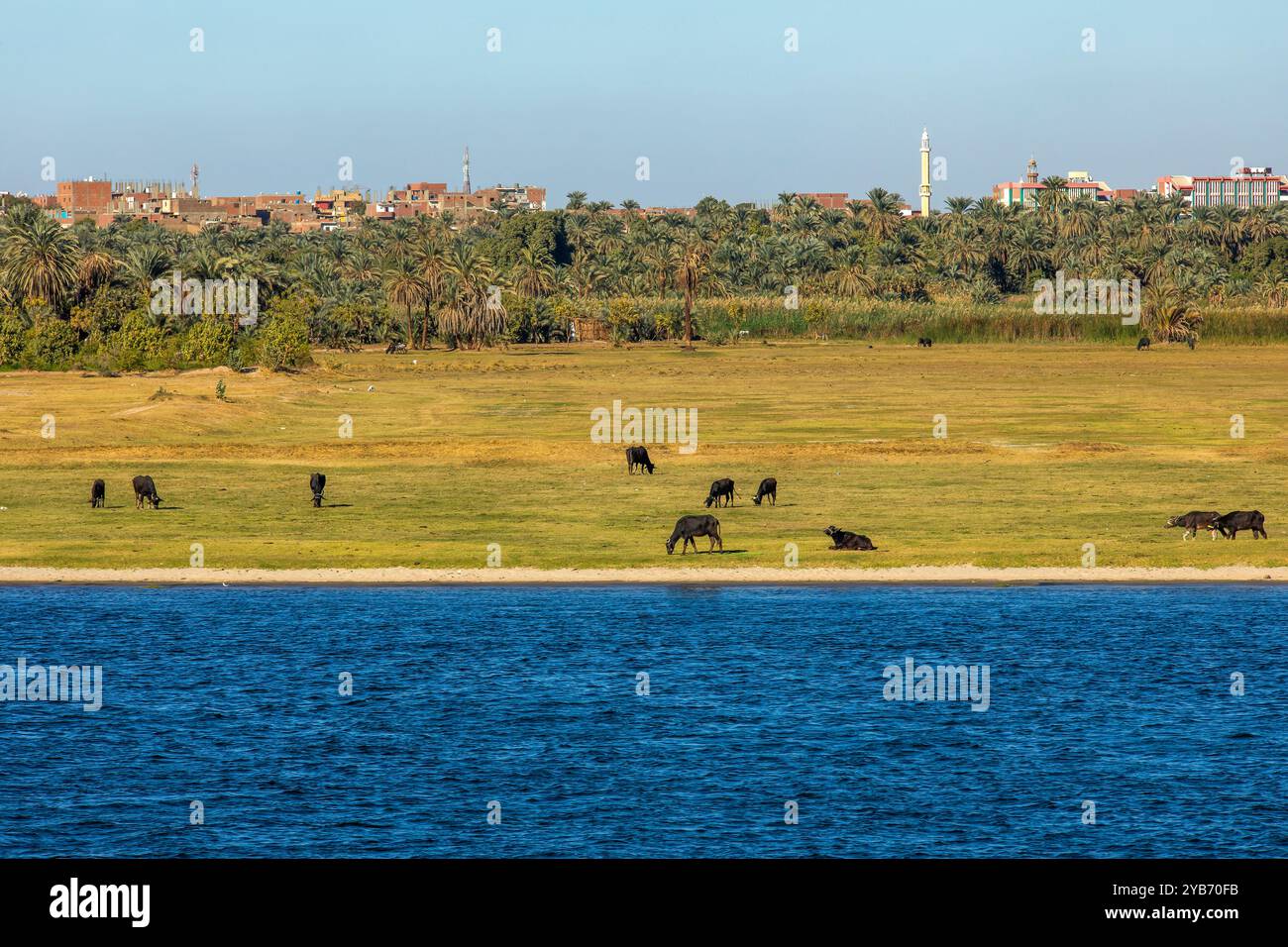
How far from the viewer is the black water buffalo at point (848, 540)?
45.1m

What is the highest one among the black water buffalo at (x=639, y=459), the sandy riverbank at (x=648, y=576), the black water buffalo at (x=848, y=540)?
the black water buffalo at (x=639, y=459)

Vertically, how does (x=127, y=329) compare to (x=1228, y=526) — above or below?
Result: above

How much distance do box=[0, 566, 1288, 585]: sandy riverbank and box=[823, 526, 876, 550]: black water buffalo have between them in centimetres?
197

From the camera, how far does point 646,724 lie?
2867 centimetres

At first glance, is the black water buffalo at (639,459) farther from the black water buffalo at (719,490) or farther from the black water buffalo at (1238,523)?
the black water buffalo at (1238,523)

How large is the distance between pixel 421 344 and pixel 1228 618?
13400 centimetres

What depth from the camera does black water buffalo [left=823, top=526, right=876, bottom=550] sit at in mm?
45062

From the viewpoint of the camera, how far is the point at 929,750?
2716 centimetres

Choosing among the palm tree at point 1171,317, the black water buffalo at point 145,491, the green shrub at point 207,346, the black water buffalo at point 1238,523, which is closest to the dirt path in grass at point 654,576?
the black water buffalo at point 1238,523

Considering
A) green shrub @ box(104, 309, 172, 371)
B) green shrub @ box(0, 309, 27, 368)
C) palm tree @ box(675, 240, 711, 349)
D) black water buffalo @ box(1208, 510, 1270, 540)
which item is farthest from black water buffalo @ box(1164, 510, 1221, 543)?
palm tree @ box(675, 240, 711, 349)

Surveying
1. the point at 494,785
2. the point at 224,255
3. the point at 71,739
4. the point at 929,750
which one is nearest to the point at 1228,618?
the point at 929,750

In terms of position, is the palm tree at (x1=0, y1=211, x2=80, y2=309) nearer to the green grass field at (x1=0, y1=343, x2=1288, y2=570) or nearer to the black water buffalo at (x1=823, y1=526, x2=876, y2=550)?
the green grass field at (x1=0, y1=343, x2=1288, y2=570)

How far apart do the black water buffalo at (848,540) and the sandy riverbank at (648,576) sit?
6.46 feet
